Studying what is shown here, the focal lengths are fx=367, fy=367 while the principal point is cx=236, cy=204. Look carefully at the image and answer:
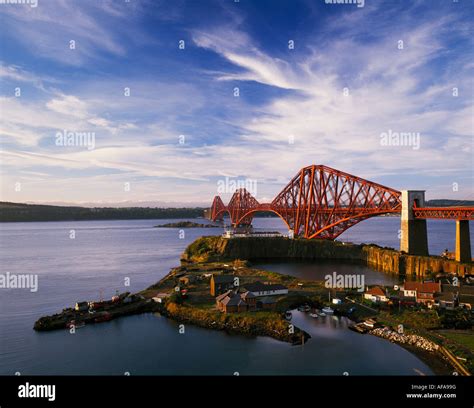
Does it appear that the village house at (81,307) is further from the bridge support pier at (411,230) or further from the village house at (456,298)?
the bridge support pier at (411,230)

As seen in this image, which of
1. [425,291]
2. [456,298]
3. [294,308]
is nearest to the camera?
[456,298]

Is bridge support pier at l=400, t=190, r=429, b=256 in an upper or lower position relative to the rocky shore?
upper

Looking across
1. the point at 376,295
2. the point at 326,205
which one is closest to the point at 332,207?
the point at 326,205

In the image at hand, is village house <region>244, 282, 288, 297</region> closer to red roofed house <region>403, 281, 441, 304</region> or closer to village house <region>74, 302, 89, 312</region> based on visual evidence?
red roofed house <region>403, 281, 441, 304</region>

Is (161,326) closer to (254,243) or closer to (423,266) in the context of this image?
(423,266)

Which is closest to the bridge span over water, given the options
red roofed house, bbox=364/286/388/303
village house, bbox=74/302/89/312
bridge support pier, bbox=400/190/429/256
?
bridge support pier, bbox=400/190/429/256

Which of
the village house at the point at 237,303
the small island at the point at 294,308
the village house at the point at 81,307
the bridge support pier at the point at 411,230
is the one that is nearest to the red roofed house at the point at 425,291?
the small island at the point at 294,308

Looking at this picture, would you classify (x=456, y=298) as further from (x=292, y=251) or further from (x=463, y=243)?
(x=292, y=251)
